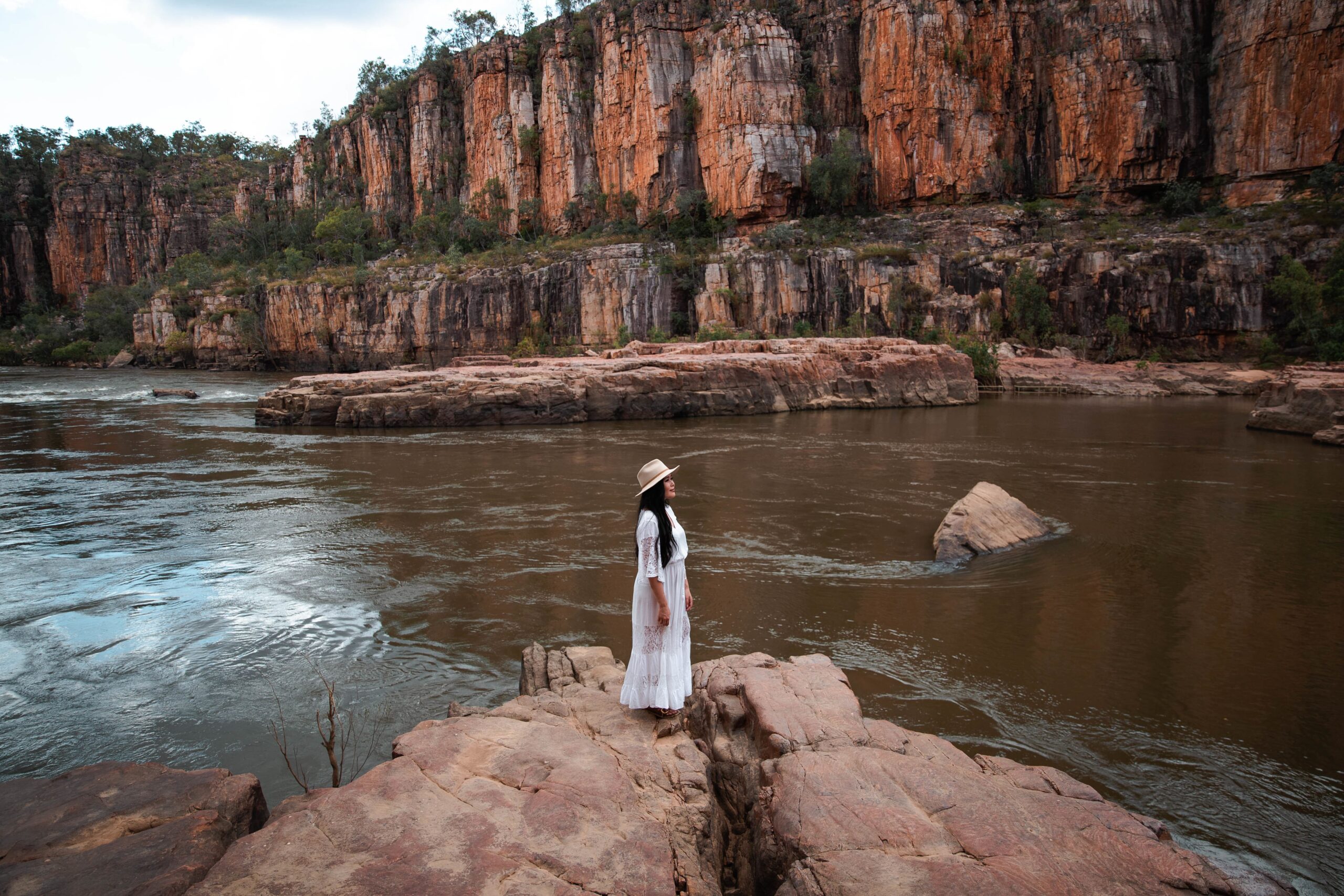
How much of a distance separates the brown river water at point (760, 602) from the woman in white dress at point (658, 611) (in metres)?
1.53

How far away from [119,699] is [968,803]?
17.7ft

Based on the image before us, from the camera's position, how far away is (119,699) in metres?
5.07

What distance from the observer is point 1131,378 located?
30.1 m

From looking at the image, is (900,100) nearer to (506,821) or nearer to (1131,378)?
(1131,378)

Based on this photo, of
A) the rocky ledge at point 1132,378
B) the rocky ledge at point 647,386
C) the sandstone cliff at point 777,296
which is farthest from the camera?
the sandstone cliff at point 777,296

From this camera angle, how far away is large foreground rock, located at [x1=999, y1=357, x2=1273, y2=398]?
28984 mm

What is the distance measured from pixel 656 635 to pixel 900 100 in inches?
1953

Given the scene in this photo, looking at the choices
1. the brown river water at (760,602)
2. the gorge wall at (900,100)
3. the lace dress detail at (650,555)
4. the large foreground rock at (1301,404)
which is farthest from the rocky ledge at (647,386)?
the gorge wall at (900,100)

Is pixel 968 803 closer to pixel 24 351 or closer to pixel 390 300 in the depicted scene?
pixel 390 300

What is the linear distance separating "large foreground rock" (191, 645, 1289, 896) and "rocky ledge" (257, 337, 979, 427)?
1772 centimetres

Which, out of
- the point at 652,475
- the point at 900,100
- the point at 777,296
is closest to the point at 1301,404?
the point at 652,475

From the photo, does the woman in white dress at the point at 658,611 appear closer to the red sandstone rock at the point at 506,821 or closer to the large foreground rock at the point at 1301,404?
the red sandstone rock at the point at 506,821

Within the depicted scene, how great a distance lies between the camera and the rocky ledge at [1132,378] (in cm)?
2898

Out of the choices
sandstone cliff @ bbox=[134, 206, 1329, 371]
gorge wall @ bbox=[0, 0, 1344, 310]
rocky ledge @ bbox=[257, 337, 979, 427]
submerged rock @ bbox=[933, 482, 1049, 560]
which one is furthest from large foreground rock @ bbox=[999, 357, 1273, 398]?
submerged rock @ bbox=[933, 482, 1049, 560]
